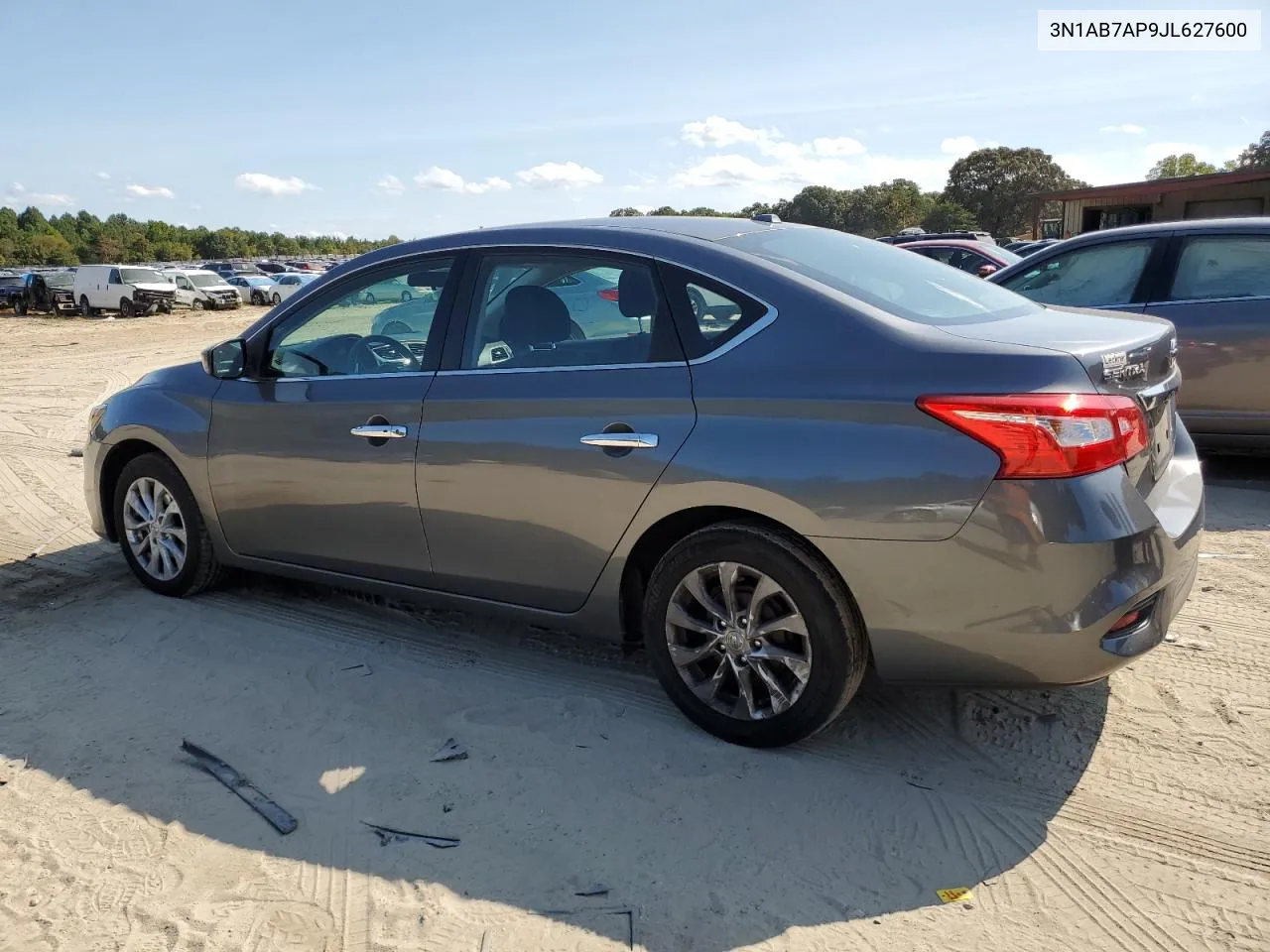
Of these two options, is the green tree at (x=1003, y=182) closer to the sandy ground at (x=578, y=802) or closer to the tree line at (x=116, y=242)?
the tree line at (x=116, y=242)

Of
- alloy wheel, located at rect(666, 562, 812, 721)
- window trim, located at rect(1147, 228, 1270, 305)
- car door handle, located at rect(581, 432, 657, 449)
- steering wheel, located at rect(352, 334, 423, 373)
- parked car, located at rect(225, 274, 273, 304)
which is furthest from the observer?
parked car, located at rect(225, 274, 273, 304)

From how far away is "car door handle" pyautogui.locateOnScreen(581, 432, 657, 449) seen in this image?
337 cm

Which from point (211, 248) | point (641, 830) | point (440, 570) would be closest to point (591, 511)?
point (440, 570)

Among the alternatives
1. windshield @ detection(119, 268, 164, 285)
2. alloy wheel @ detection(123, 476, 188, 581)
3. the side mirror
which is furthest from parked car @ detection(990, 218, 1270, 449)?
windshield @ detection(119, 268, 164, 285)

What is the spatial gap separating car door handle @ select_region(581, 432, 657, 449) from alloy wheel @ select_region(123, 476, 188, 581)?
2.48 metres

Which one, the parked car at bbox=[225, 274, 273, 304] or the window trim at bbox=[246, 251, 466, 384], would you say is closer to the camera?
the window trim at bbox=[246, 251, 466, 384]

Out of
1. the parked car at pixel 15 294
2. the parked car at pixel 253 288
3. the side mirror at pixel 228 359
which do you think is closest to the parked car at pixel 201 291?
the parked car at pixel 253 288

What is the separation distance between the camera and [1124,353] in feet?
10.1

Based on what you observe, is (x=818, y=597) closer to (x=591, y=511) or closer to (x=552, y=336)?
(x=591, y=511)

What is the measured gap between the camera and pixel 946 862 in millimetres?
2834

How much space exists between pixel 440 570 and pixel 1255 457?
619 centimetres

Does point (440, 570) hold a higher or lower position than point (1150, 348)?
lower

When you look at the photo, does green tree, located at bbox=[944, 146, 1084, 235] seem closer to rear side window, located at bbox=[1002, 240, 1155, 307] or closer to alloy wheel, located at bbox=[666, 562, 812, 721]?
rear side window, located at bbox=[1002, 240, 1155, 307]

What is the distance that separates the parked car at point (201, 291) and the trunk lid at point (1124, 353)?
37.4m
